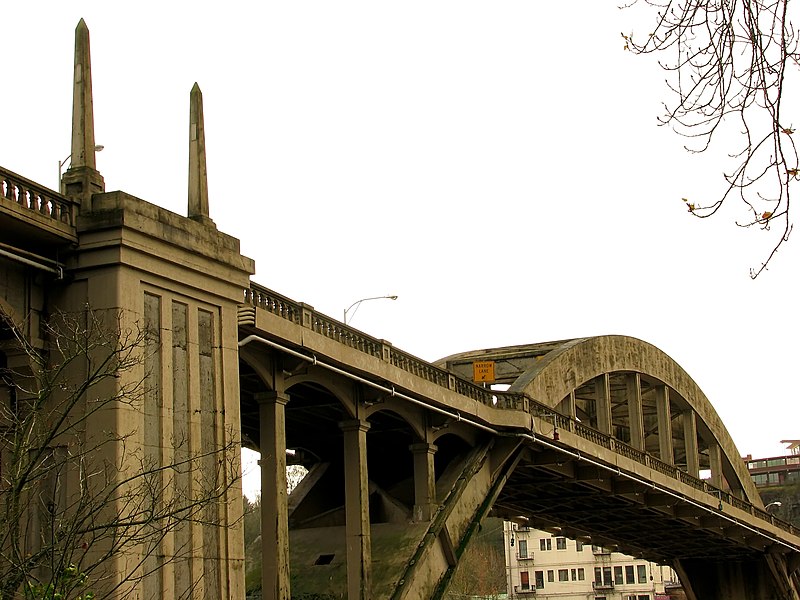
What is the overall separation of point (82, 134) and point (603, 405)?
31.2 meters

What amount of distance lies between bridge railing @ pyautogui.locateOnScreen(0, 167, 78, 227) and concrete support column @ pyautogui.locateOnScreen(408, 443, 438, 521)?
1541cm

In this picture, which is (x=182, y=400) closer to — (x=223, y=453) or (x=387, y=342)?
(x=223, y=453)

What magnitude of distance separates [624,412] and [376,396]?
35.7 metres

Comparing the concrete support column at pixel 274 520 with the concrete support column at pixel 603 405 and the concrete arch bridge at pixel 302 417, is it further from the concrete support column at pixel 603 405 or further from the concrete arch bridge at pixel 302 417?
the concrete support column at pixel 603 405

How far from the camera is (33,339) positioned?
20.5 metres

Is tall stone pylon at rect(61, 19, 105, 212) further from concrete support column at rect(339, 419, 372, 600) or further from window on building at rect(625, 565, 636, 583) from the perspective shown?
window on building at rect(625, 565, 636, 583)

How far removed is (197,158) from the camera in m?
23.1

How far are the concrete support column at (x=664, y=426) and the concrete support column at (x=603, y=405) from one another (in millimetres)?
5707

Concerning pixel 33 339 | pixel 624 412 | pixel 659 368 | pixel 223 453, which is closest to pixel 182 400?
pixel 223 453

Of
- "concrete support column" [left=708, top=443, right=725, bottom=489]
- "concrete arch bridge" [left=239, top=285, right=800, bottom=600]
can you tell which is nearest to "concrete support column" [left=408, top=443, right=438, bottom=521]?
"concrete arch bridge" [left=239, top=285, right=800, bottom=600]

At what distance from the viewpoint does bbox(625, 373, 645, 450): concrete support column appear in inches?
1995

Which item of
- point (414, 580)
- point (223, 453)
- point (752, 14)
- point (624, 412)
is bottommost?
point (414, 580)

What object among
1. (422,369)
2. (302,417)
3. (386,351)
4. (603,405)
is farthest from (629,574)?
(386,351)

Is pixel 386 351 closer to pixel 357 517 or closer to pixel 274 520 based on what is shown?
pixel 357 517
